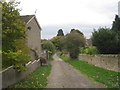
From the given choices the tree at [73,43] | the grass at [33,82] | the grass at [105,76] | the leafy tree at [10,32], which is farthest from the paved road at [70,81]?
the tree at [73,43]

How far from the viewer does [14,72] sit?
11391 mm

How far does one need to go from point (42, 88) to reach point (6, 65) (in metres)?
2.41

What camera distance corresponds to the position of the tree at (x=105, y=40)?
24.0 metres

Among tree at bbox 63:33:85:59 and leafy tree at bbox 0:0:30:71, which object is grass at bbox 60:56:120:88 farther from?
tree at bbox 63:33:85:59

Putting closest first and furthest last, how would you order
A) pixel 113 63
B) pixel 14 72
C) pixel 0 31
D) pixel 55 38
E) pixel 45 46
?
pixel 0 31, pixel 14 72, pixel 113 63, pixel 45 46, pixel 55 38

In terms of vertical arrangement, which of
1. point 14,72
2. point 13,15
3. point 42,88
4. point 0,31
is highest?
point 13,15

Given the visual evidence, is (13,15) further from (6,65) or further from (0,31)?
(6,65)

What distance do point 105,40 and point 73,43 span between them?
15648 mm

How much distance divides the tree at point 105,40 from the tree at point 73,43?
14156 mm

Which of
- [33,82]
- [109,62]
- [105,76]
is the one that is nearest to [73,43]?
[109,62]

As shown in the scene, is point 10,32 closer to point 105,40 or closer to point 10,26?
point 10,26

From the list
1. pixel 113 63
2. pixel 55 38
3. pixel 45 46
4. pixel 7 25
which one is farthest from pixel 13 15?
pixel 55 38

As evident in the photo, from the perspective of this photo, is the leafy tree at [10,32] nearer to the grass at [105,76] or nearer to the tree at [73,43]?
the grass at [105,76]

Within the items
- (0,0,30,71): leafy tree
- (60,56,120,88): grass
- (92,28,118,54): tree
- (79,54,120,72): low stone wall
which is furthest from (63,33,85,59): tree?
(0,0,30,71): leafy tree
